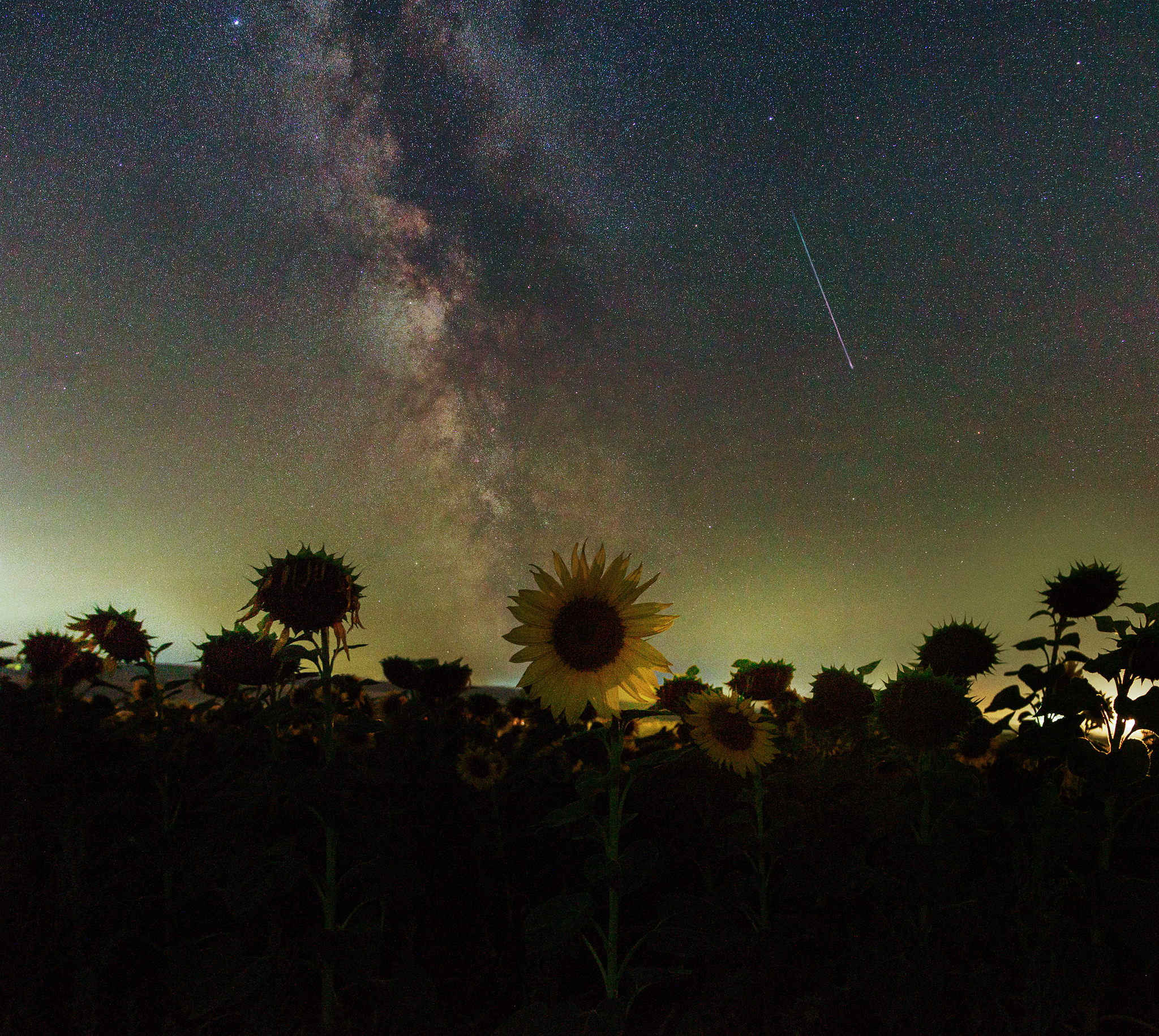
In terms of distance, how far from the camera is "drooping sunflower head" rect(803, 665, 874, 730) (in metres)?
4.02

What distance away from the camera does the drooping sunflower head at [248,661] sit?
337 cm

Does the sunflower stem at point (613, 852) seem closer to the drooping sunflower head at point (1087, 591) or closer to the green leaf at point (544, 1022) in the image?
the green leaf at point (544, 1022)

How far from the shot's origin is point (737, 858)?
4902 mm

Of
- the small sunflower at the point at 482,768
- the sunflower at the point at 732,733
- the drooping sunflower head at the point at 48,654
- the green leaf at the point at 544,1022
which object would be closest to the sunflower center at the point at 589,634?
the green leaf at the point at 544,1022

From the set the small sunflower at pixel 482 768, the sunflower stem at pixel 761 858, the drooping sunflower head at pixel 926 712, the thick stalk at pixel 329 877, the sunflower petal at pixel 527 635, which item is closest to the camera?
the sunflower petal at pixel 527 635

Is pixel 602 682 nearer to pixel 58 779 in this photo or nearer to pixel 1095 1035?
pixel 1095 1035

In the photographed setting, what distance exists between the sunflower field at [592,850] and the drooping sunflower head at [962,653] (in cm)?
2

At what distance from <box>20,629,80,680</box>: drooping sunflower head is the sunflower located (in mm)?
4732

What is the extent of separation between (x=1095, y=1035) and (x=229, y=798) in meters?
3.49

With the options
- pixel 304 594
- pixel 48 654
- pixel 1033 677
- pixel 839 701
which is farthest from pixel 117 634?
pixel 1033 677

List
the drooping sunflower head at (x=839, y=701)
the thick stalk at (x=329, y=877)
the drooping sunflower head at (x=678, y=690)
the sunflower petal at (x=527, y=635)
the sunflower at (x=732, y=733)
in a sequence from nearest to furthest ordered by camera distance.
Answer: the sunflower petal at (x=527, y=635) → the thick stalk at (x=329, y=877) → the sunflower at (x=732, y=733) → the drooping sunflower head at (x=839, y=701) → the drooping sunflower head at (x=678, y=690)

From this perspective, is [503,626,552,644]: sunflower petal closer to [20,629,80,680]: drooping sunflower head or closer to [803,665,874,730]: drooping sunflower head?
[803,665,874,730]: drooping sunflower head

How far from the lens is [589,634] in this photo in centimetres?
250

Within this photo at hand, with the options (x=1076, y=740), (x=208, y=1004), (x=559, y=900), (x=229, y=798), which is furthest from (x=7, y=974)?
(x=1076, y=740)
